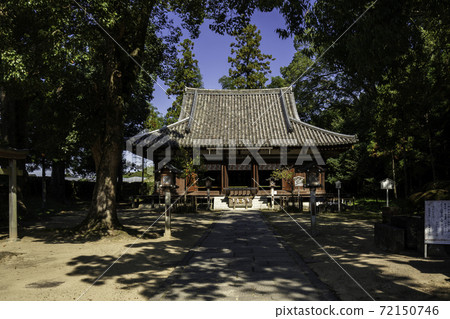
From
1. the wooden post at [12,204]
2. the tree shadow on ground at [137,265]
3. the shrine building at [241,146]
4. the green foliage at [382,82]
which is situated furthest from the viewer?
the shrine building at [241,146]

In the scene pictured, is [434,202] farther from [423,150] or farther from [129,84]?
[423,150]

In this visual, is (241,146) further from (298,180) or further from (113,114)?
(113,114)

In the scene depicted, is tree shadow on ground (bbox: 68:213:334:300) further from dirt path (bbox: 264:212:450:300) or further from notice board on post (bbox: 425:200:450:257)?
notice board on post (bbox: 425:200:450:257)

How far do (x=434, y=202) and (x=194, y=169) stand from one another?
12.2 m

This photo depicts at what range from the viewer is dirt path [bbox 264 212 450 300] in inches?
156

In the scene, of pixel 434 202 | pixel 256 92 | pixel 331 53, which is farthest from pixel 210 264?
pixel 256 92

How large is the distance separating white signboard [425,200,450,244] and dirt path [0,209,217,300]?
4681 mm

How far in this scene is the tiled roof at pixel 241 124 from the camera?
17.9 metres

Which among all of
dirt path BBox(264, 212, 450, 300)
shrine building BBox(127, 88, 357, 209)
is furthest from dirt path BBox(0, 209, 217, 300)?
shrine building BBox(127, 88, 357, 209)

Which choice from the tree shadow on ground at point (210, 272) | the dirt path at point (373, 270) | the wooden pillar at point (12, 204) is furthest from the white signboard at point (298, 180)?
the wooden pillar at point (12, 204)

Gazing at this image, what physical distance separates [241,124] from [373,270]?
51.5 feet

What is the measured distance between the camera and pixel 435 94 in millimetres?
7707

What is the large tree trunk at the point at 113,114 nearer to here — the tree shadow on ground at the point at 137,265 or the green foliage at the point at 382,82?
the tree shadow on ground at the point at 137,265

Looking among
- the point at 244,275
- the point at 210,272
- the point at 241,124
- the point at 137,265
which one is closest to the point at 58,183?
the point at 241,124
